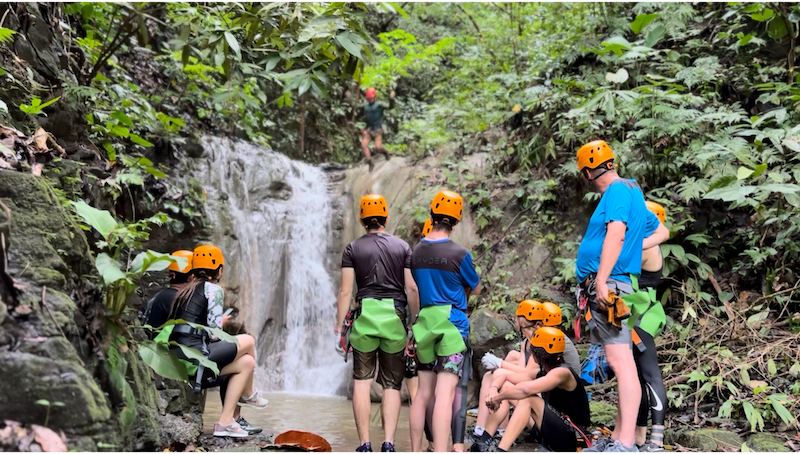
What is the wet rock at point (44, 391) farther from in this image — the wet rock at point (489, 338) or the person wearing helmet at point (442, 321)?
the wet rock at point (489, 338)

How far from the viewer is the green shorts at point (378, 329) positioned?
4410 mm

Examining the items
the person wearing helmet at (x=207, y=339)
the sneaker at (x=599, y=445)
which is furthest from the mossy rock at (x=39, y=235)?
the sneaker at (x=599, y=445)

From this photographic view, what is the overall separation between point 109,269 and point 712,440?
4333 millimetres

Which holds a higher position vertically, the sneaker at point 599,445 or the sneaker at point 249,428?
the sneaker at point 599,445

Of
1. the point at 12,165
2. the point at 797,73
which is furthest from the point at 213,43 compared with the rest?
the point at 797,73

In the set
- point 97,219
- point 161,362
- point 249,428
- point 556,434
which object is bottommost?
point 249,428

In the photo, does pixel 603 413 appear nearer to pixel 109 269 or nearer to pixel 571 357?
pixel 571 357

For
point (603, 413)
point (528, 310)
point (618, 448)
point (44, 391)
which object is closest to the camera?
point (44, 391)

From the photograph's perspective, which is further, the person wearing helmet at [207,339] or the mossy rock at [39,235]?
the person wearing helmet at [207,339]

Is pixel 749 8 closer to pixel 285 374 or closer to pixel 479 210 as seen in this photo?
pixel 479 210

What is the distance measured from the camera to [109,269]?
3.13 meters

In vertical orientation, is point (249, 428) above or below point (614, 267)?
below

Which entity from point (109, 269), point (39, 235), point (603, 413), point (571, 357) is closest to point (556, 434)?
point (571, 357)

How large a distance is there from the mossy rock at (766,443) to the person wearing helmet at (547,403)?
116 centimetres
